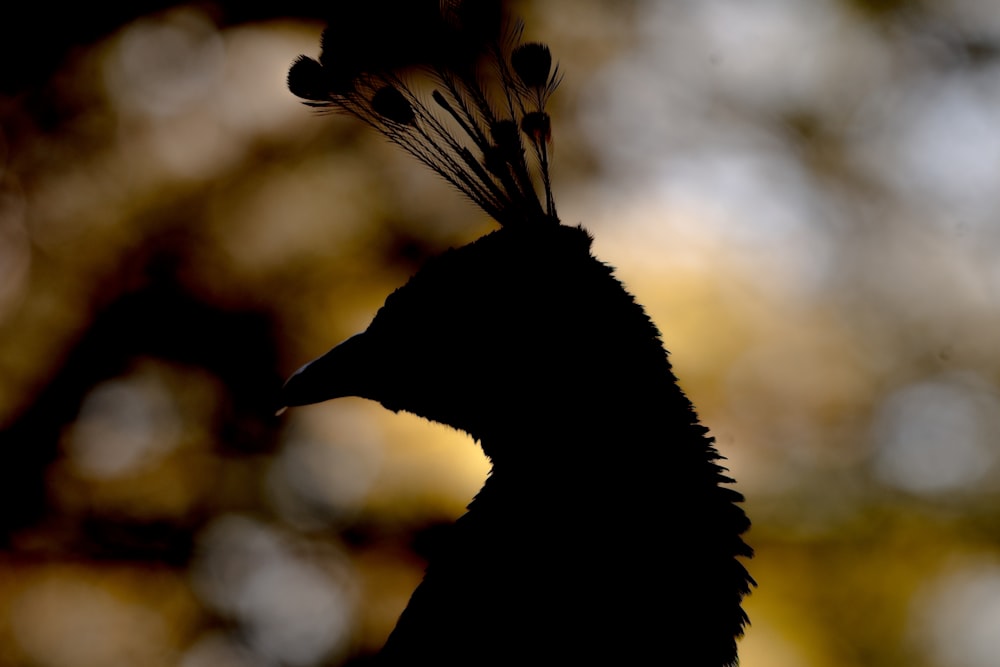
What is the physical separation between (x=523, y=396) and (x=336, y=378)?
306mm

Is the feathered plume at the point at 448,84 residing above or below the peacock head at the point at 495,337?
above

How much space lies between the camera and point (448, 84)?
1266 millimetres

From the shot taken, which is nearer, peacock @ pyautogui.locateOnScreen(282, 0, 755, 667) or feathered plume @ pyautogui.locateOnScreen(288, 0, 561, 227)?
peacock @ pyautogui.locateOnScreen(282, 0, 755, 667)

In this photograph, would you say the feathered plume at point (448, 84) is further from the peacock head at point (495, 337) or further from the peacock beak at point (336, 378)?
the peacock beak at point (336, 378)

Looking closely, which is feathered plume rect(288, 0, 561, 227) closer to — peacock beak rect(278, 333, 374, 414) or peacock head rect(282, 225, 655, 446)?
peacock head rect(282, 225, 655, 446)

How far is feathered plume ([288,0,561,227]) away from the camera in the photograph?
1244 millimetres

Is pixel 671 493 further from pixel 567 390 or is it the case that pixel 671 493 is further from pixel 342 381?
pixel 342 381

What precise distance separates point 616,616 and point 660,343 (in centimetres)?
42

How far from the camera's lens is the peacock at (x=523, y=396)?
105 centimetres

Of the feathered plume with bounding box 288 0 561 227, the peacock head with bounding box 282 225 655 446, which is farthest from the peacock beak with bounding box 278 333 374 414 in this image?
the feathered plume with bounding box 288 0 561 227

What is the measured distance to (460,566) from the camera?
1129mm

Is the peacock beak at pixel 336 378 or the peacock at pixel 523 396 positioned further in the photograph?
the peacock beak at pixel 336 378

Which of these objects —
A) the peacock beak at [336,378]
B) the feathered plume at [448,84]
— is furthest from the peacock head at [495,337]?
the feathered plume at [448,84]

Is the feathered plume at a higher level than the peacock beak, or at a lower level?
higher
